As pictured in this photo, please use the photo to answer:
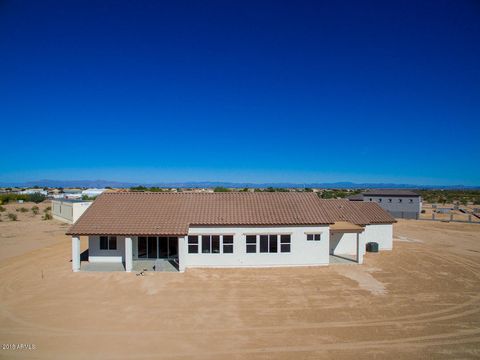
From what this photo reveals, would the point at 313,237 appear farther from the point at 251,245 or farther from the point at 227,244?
the point at 227,244

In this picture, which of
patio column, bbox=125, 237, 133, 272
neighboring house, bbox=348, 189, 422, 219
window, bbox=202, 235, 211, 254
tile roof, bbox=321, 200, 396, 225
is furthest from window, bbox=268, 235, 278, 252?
neighboring house, bbox=348, 189, 422, 219

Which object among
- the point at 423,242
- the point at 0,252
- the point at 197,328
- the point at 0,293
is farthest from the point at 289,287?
the point at 0,252

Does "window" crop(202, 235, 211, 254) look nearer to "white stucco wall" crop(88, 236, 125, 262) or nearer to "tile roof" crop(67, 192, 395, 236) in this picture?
"tile roof" crop(67, 192, 395, 236)

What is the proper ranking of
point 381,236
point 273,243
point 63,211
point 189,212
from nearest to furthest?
point 273,243 → point 189,212 → point 381,236 → point 63,211

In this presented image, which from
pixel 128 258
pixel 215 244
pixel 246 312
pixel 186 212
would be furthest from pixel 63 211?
pixel 246 312

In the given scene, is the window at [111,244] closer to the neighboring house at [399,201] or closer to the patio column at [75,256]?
the patio column at [75,256]

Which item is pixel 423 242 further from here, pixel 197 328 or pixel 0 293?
pixel 0 293
